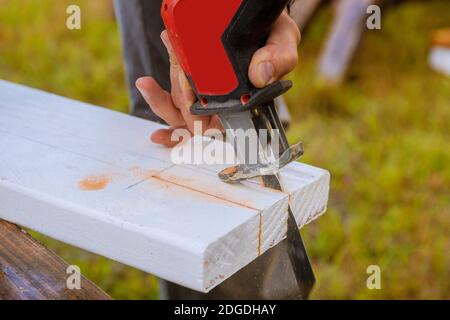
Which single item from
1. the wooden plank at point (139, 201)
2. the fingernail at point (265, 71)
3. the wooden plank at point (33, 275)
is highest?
the fingernail at point (265, 71)

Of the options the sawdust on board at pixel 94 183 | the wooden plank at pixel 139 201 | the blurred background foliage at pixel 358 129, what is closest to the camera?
the wooden plank at pixel 139 201

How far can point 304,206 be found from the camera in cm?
120

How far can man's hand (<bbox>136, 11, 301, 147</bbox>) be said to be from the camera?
1.05 metres

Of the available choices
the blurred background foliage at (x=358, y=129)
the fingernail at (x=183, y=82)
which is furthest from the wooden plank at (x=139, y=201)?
the blurred background foliage at (x=358, y=129)

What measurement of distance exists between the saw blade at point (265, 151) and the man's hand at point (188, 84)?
64 millimetres

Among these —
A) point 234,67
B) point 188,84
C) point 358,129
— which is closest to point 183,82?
point 188,84

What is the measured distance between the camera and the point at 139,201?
1.11 meters

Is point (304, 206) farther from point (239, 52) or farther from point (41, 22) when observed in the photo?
point (41, 22)

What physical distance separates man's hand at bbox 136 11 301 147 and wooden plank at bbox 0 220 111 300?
0.33 m

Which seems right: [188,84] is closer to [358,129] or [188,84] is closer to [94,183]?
[94,183]

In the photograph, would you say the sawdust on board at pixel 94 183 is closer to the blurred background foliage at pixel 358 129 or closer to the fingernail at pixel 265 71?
the fingernail at pixel 265 71

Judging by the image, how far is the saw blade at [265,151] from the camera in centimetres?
110

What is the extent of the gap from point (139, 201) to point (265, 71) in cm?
29
